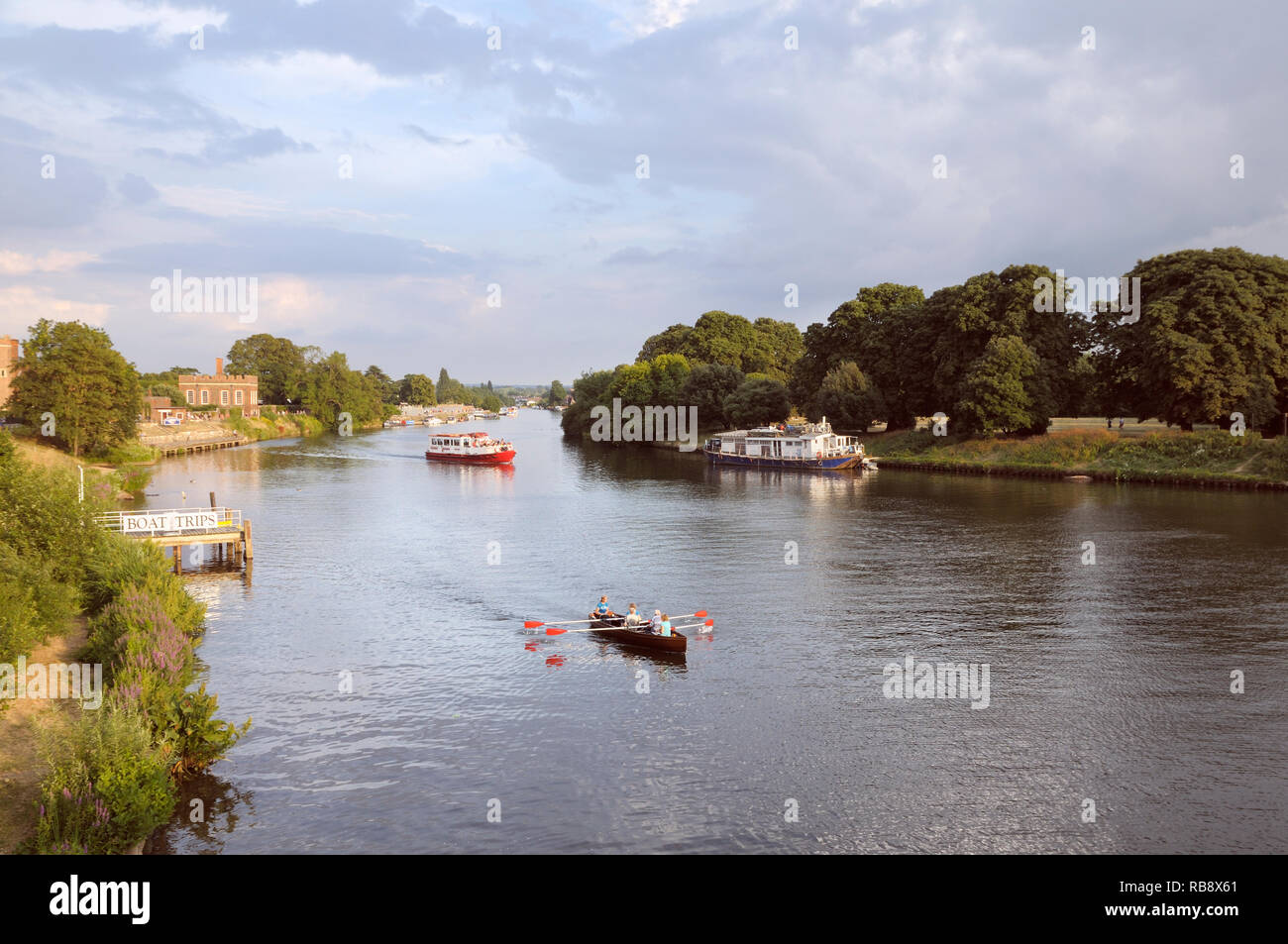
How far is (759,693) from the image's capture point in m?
31.2

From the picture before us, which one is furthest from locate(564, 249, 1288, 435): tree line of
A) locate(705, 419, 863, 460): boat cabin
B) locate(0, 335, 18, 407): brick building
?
locate(0, 335, 18, 407): brick building

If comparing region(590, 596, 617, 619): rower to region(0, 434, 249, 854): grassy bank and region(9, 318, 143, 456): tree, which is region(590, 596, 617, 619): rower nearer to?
region(0, 434, 249, 854): grassy bank

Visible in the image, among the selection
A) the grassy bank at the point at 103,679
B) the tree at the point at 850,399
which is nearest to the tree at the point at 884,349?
the tree at the point at 850,399

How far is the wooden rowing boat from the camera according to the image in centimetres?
3531

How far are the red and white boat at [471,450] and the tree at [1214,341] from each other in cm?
8167

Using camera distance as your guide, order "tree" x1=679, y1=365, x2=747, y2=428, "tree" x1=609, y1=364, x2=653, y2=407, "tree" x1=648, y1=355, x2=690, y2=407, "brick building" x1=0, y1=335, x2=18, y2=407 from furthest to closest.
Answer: "tree" x1=609, y1=364, x2=653, y2=407
"tree" x1=648, y1=355, x2=690, y2=407
"tree" x1=679, y1=365, x2=747, y2=428
"brick building" x1=0, y1=335, x2=18, y2=407

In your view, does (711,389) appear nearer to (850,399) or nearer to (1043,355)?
(850,399)

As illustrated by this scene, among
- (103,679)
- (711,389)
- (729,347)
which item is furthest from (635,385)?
(103,679)

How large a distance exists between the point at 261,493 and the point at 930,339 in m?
85.6

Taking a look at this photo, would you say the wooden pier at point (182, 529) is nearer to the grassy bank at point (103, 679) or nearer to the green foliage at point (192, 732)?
the grassy bank at point (103, 679)

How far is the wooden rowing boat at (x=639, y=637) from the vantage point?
116ft

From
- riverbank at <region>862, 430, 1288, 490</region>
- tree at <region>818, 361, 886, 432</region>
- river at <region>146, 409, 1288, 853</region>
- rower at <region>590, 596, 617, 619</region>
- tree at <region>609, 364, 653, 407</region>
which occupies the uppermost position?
tree at <region>609, 364, 653, 407</region>

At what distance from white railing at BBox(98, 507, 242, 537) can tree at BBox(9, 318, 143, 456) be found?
62.7 m

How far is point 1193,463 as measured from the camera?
89.8 m
